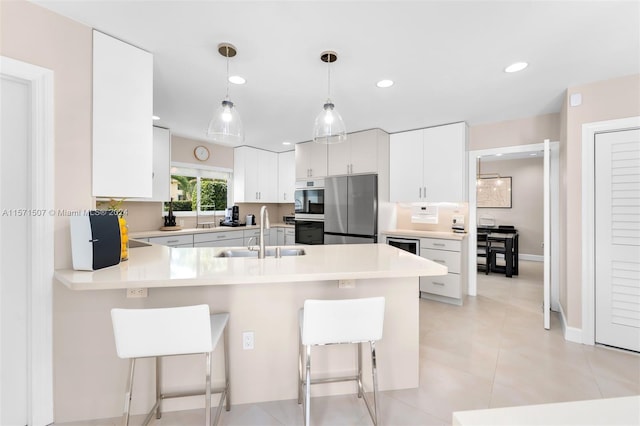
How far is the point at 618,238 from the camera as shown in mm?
2436

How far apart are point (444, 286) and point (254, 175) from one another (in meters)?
3.66

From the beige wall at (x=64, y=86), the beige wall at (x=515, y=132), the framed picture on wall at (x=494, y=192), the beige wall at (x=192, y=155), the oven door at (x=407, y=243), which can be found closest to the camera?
the beige wall at (x=64, y=86)

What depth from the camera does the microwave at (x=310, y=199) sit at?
454cm

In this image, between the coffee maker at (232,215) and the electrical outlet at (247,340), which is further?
the coffee maker at (232,215)

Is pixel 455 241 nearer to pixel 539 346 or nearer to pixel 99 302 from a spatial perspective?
pixel 539 346

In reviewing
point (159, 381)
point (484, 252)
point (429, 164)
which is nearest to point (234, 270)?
point (159, 381)

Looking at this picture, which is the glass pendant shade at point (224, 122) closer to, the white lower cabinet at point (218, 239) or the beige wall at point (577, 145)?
the white lower cabinet at point (218, 239)

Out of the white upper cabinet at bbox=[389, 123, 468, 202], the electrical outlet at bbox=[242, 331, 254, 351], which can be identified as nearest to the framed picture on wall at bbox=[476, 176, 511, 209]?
the white upper cabinet at bbox=[389, 123, 468, 202]

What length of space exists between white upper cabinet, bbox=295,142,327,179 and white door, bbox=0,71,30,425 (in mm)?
3415

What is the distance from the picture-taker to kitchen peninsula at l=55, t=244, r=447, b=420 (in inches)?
59.7

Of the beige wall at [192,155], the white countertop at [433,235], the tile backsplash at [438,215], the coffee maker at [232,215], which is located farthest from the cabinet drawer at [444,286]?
the beige wall at [192,155]

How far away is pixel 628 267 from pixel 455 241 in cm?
151

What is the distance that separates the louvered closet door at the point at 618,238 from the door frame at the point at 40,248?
4.14 m

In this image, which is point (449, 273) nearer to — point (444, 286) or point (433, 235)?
point (444, 286)
